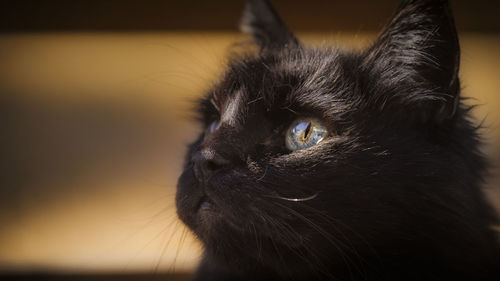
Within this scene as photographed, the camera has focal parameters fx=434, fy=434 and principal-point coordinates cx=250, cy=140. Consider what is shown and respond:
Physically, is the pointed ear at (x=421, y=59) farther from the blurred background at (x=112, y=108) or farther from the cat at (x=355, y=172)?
the blurred background at (x=112, y=108)

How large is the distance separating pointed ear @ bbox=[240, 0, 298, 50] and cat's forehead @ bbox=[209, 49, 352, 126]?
0.28m

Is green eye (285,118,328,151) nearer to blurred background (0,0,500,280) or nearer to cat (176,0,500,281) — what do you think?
cat (176,0,500,281)

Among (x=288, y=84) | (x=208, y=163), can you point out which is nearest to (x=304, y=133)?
(x=288, y=84)

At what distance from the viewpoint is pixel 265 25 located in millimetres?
1756

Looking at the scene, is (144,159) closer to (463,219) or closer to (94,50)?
(94,50)

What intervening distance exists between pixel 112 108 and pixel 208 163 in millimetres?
1234

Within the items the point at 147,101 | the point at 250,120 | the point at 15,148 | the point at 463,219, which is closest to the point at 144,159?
the point at 147,101

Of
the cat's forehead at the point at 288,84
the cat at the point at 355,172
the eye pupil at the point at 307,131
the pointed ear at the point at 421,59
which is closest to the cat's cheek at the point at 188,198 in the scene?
the cat at the point at 355,172

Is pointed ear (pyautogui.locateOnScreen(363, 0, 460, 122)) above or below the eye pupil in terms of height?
above

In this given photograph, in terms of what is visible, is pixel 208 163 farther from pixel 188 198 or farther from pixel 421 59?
pixel 421 59

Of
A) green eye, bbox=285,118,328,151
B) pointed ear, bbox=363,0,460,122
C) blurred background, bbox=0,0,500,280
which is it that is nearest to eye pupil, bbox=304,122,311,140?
green eye, bbox=285,118,328,151

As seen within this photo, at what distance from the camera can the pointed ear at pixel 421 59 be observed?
1161 mm

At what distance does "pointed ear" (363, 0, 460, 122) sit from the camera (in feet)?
3.81

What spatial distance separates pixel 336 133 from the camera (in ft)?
3.85
